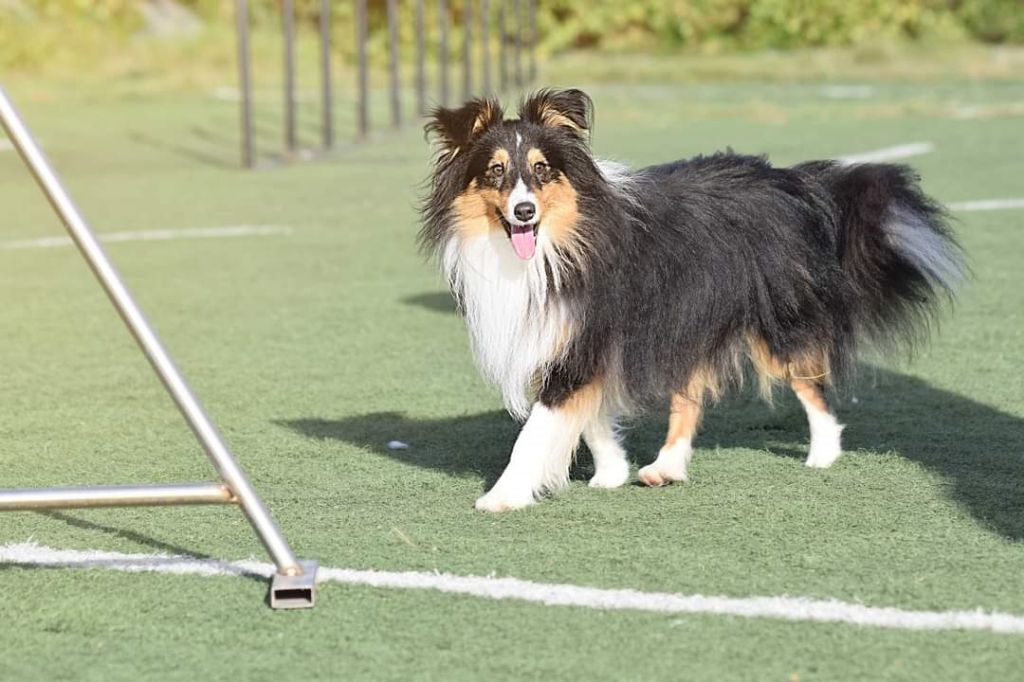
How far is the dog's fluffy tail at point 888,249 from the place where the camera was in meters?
4.96

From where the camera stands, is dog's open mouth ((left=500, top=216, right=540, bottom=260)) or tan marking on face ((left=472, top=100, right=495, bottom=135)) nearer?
dog's open mouth ((left=500, top=216, right=540, bottom=260))

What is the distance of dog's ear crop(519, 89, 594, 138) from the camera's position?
448 cm

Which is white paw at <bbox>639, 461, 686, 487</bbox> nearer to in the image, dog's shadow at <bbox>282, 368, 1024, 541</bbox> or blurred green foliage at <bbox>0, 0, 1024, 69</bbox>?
dog's shadow at <bbox>282, 368, 1024, 541</bbox>

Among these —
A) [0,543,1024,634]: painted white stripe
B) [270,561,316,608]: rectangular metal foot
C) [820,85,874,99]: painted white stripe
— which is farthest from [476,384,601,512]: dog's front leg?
[820,85,874,99]: painted white stripe

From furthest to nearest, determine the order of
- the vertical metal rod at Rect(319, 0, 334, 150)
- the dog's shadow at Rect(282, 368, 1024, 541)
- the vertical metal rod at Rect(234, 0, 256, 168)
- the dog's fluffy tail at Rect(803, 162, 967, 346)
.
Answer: the vertical metal rod at Rect(319, 0, 334, 150)
the vertical metal rod at Rect(234, 0, 256, 168)
the dog's fluffy tail at Rect(803, 162, 967, 346)
the dog's shadow at Rect(282, 368, 1024, 541)

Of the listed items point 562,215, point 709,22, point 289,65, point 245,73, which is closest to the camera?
point 562,215

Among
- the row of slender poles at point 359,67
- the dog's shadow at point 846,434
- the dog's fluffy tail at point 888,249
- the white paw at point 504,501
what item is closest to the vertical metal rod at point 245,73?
the row of slender poles at point 359,67

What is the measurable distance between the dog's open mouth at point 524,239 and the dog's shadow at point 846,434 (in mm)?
735

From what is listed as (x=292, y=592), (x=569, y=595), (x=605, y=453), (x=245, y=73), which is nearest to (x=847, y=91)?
(x=245, y=73)

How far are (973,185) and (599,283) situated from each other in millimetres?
8034

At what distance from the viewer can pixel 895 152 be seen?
46.8 ft

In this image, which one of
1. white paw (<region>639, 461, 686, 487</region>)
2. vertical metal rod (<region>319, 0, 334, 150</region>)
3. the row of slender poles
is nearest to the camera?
white paw (<region>639, 461, 686, 487</region>)

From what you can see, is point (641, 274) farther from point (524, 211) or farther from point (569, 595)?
point (569, 595)

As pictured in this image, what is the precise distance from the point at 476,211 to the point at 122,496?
4.73ft
